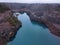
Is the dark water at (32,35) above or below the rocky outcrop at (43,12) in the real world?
below

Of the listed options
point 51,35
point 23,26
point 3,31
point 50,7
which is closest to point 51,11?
point 50,7

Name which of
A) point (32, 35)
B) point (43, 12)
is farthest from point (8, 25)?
point (43, 12)

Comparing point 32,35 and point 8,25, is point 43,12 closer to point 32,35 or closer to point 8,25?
point 32,35

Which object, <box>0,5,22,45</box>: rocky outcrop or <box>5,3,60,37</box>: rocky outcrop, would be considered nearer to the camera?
<box>0,5,22,45</box>: rocky outcrop

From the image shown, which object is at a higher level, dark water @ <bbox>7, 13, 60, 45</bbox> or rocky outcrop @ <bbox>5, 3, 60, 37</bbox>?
rocky outcrop @ <bbox>5, 3, 60, 37</bbox>

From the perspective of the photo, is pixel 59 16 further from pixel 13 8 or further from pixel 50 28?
pixel 13 8
